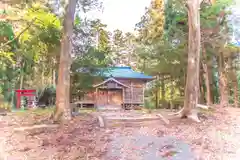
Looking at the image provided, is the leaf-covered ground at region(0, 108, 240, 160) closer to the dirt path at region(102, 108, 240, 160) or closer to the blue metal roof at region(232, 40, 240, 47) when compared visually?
the dirt path at region(102, 108, 240, 160)

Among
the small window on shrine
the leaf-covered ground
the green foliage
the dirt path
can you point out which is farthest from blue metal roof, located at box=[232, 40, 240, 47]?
the small window on shrine

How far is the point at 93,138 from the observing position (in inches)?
263

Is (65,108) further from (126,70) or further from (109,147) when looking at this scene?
(126,70)

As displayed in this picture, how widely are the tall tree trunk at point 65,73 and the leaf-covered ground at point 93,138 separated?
1.69 ft

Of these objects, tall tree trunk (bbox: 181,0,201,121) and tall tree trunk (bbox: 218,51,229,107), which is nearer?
tall tree trunk (bbox: 181,0,201,121)

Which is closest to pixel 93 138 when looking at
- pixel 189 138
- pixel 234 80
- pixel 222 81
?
pixel 189 138

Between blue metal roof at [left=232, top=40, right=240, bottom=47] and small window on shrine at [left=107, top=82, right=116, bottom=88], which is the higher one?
blue metal roof at [left=232, top=40, right=240, bottom=47]

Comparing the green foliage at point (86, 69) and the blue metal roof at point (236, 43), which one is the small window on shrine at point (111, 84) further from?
the blue metal roof at point (236, 43)

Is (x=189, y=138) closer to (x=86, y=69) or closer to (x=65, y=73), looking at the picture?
(x=65, y=73)

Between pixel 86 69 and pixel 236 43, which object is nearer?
pixel 86 69

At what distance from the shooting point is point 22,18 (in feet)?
34.0

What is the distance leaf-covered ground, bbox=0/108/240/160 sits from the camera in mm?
5684

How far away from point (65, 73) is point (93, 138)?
2813 millimetres

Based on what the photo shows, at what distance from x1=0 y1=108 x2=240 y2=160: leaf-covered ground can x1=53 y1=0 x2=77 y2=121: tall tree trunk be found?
514 mm
